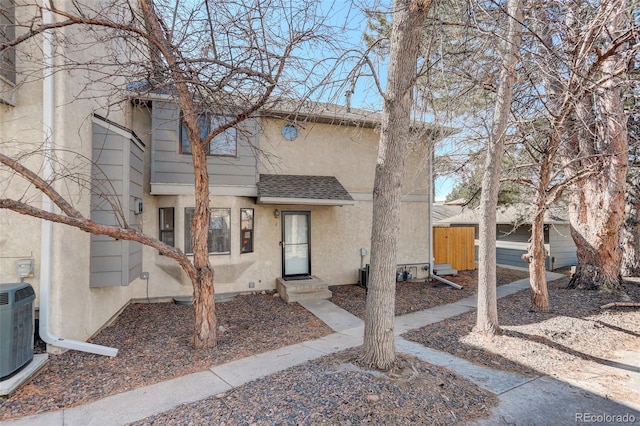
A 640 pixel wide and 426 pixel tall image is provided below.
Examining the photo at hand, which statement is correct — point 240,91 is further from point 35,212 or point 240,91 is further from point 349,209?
point 349,209

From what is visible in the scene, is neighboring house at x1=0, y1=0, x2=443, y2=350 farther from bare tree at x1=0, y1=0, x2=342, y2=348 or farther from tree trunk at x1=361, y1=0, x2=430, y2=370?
tree trunk at x1=361, y1=0, x2=430, y2=370

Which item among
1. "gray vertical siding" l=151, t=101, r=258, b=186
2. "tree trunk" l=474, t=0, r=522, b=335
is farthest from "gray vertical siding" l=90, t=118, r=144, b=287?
"tree trunk" l=474, t=0, r=522, b=335

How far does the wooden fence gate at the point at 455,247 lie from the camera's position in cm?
1356

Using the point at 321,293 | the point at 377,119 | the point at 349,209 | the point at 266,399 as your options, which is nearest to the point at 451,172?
the point at 377,119

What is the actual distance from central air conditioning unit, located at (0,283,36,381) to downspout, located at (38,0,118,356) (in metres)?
0.35

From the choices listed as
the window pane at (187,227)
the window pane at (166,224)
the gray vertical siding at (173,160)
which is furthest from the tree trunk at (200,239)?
the window pane at (166,224)

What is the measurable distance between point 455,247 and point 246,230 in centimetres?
902

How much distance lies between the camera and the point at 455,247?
45.4 ft

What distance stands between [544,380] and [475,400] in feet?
4.55

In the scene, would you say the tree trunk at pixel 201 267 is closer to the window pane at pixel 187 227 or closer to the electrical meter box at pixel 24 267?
the electrical meter box at pixel 24 267

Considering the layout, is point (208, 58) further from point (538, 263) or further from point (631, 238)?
point (631, 238)

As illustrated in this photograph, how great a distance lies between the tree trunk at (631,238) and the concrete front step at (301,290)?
10.7 meters

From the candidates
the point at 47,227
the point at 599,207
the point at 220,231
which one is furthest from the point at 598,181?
the point at 47,227
